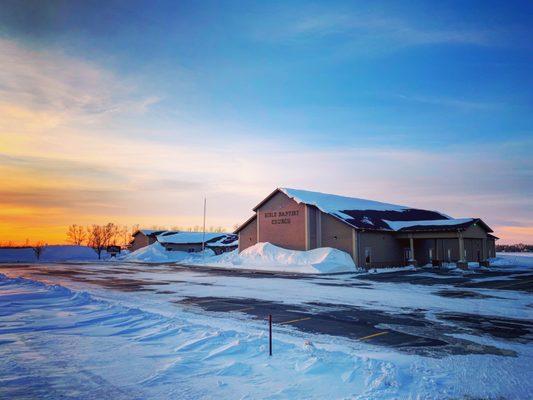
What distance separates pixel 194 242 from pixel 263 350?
6953 centimetres

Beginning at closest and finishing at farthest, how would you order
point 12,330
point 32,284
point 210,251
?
point 12,330, point 32,284, point 210,251

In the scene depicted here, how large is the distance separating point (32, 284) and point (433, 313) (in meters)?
21.3

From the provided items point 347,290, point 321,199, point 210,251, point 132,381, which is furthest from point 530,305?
point 210,251

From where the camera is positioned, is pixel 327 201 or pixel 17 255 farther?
pixel 17 255

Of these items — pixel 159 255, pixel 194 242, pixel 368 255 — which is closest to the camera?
pixel 368 255

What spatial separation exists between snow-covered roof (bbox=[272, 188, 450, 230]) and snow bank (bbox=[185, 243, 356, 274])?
375cm

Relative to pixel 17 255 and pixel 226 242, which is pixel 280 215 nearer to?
pixel 226 242

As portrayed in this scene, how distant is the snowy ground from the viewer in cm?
644

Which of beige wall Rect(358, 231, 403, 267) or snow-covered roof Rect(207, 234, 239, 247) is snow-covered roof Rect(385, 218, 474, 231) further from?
snow-covered roof Rect(207, 234, 239, 247)

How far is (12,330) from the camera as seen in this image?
10523mm

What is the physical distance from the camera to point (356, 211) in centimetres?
4519

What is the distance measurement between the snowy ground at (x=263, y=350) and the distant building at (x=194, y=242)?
58.4 meters

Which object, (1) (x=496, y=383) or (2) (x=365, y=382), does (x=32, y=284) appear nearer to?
(2) (x=365, y=382)

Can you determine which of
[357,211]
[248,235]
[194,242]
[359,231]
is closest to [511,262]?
[357,211]
